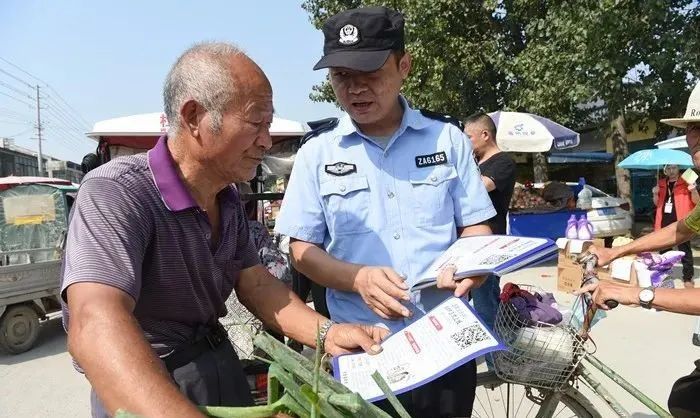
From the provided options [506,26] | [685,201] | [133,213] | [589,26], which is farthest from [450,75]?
[133,213]

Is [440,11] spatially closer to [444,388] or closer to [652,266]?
[652,266]

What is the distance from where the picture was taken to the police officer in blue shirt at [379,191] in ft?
6.08

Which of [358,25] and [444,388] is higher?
[358,25]

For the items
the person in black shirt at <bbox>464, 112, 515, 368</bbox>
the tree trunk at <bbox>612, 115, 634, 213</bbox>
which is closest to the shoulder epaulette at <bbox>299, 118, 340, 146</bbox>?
the person in black shirt at <bbox>464, 112, 515, 368</bbox>

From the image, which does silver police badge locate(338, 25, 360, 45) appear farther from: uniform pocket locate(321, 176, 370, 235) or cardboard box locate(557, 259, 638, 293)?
cardboard box locate(557, 259, 638, 293)

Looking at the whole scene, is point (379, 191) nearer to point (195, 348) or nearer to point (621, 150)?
point (195, 348)

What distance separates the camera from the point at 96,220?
1176 mm

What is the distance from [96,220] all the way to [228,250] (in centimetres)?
45

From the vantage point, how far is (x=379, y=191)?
1.94 meters

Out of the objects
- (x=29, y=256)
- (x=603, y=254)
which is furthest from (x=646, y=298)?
(x=29, y=256)

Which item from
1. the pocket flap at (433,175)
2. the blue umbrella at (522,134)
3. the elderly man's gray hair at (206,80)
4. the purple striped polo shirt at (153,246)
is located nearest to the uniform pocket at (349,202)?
the pocket flap at (433,175)

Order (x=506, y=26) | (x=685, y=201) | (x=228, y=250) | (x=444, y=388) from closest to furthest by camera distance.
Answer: (x=228, y=250) → (x=444, y=388) → (x=685, y=201) → (x=506, y=26)

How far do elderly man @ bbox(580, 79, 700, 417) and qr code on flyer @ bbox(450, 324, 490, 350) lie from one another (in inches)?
36.2

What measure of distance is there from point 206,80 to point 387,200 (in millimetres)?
843
